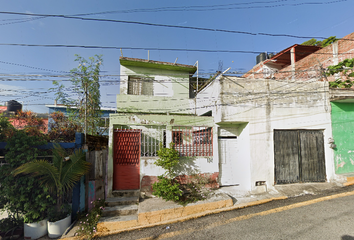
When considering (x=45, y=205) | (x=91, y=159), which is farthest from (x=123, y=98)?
(x=45, y=205)

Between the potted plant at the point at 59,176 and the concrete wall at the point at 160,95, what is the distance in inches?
169

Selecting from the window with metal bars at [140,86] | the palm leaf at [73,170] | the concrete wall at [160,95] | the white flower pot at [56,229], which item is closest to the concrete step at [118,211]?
the white flower pot at [56,229]

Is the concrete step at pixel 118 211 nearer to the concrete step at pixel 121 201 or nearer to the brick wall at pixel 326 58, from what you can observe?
the concrete step at pixel 121 201

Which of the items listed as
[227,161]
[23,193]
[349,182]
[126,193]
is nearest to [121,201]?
[126,193]

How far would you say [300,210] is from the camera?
15.6ft

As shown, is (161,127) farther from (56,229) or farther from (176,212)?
(56,229)

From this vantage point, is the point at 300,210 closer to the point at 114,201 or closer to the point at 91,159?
the point at 114,201

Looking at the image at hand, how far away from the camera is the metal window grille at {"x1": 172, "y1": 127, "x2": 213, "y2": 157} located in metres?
5.96

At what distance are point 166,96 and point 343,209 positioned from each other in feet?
25.4

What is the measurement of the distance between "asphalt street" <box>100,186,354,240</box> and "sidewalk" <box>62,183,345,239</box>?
0.15 metres

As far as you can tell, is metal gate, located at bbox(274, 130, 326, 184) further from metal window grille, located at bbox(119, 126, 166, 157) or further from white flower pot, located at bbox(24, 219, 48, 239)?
white flower pot, located at bbox(24, 219, 48, 239)

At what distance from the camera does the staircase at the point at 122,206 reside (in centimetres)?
442

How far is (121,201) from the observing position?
4922mm

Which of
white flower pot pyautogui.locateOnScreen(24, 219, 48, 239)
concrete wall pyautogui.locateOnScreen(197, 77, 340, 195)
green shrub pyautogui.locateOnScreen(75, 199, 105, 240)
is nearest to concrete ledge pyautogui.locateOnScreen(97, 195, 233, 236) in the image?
green shrub pyautogui.locateOnScreen(75, 199, 105, 240)
